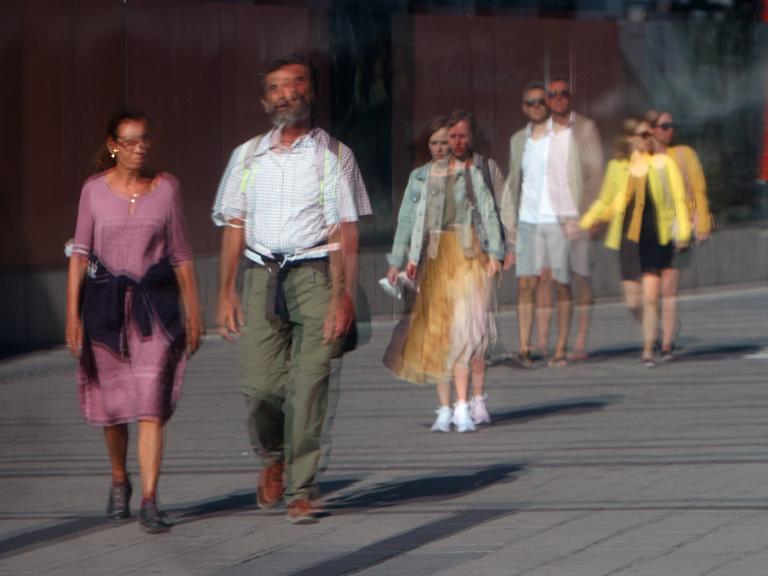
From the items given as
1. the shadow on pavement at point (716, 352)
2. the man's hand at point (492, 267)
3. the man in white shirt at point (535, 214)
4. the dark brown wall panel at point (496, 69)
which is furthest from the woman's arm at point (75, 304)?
the dark brown wall panel at point (496, 69)

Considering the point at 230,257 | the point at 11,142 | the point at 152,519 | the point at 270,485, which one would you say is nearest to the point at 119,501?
the point at 152,519

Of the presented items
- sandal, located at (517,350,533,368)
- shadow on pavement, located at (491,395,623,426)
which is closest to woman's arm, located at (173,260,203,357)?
shadow on pavement, located at (491,395,623,426)

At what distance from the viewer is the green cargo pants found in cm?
714

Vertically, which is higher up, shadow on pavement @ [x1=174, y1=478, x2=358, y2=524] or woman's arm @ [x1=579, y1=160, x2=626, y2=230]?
woman's arm @ [x1=579, y1=160, x2=626, y2=230]

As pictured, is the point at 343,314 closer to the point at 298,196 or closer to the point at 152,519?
the point at 298,196

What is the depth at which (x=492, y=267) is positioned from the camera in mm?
Answer: 9820

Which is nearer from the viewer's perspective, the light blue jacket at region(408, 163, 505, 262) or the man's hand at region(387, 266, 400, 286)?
the man's hand at region(387, 266, 400, 286)

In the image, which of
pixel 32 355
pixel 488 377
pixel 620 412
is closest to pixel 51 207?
pixel 32 355

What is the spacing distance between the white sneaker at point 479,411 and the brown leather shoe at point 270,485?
2.52m

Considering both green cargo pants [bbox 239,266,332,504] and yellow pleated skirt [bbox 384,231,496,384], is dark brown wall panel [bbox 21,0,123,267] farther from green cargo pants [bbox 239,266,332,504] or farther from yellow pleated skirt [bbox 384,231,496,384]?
green cargo pants [bbox 239,266,332,504]

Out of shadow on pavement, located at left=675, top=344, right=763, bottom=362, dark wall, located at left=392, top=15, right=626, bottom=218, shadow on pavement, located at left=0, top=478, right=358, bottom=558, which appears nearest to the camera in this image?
shadow on pavement, located at left=0, top=478, right=358, bottom=558

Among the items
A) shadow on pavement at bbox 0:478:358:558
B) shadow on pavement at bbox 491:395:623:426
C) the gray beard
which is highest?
the gray beard

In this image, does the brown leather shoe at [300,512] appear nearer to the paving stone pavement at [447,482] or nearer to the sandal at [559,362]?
Result: the paving stone pavement at [447,482]

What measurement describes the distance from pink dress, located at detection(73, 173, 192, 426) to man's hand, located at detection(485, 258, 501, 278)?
9.46 ft
